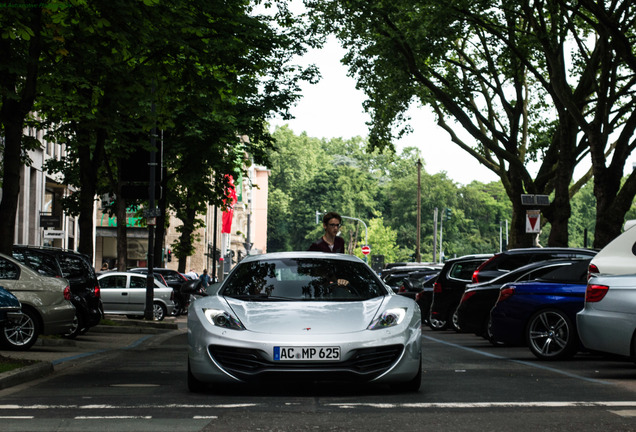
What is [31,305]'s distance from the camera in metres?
17.5

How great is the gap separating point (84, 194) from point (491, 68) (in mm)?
14099

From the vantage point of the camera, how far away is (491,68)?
34062mm

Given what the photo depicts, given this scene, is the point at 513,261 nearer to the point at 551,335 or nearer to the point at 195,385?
the point at 551,335

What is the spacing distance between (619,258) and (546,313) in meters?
1.84

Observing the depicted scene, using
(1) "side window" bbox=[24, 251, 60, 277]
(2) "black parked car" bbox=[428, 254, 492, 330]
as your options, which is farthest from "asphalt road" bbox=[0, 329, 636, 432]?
(2) "black parked car" bbox=[428, 254, 492, 330]

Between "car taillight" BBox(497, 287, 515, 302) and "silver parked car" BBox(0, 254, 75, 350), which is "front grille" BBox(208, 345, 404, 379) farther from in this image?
"silver parked car" BBox(0, 254, 75, 350)

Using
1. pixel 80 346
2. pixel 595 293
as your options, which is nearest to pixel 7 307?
pixel 80 346

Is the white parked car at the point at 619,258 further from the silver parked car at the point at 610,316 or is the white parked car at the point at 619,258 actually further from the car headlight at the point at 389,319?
the car headlight at the point at 389,319

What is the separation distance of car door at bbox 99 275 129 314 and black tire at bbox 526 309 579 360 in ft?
67.3

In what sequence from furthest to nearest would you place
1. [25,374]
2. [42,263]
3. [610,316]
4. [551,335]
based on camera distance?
[42,263], [551,335], [25,374], [610,316]

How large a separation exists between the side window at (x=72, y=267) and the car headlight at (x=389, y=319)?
12.0 m

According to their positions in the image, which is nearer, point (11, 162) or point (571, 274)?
point (11, 162)

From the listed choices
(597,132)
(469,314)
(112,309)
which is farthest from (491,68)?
(469,314)

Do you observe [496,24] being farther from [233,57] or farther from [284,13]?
[233,57]
